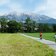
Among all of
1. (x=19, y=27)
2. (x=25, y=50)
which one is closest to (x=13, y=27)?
(x=19, y=27)

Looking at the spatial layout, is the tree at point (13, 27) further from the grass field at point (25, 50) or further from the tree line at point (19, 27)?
the grass field at point (25, 50)

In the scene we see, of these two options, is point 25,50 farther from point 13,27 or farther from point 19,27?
point 19,27

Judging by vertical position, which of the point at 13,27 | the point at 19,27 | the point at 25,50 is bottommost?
the point at 19,27

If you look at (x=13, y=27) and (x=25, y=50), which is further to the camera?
(x=13, y=27)

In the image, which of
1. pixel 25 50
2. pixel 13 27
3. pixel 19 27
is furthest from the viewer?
pixel 19 27

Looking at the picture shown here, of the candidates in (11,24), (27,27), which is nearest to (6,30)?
(11,24)

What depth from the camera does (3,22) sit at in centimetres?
12925

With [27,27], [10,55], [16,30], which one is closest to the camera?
[10,55]

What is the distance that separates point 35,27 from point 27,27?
4777 millimetres

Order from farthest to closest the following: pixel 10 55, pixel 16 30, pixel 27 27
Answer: pixel 27 27 → pixel 16 30 → pixel 10 55

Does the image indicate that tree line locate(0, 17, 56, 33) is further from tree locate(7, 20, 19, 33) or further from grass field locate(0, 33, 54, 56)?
grass field locate(0, 33, 54, 56)

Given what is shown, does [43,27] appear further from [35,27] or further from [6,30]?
[6,30]

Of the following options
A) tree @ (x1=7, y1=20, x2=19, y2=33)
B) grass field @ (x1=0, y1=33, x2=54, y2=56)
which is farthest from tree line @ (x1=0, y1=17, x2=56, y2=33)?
grass field @ (x1=0, y1=33, x2=54, y2=56)

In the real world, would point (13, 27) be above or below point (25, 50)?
below
